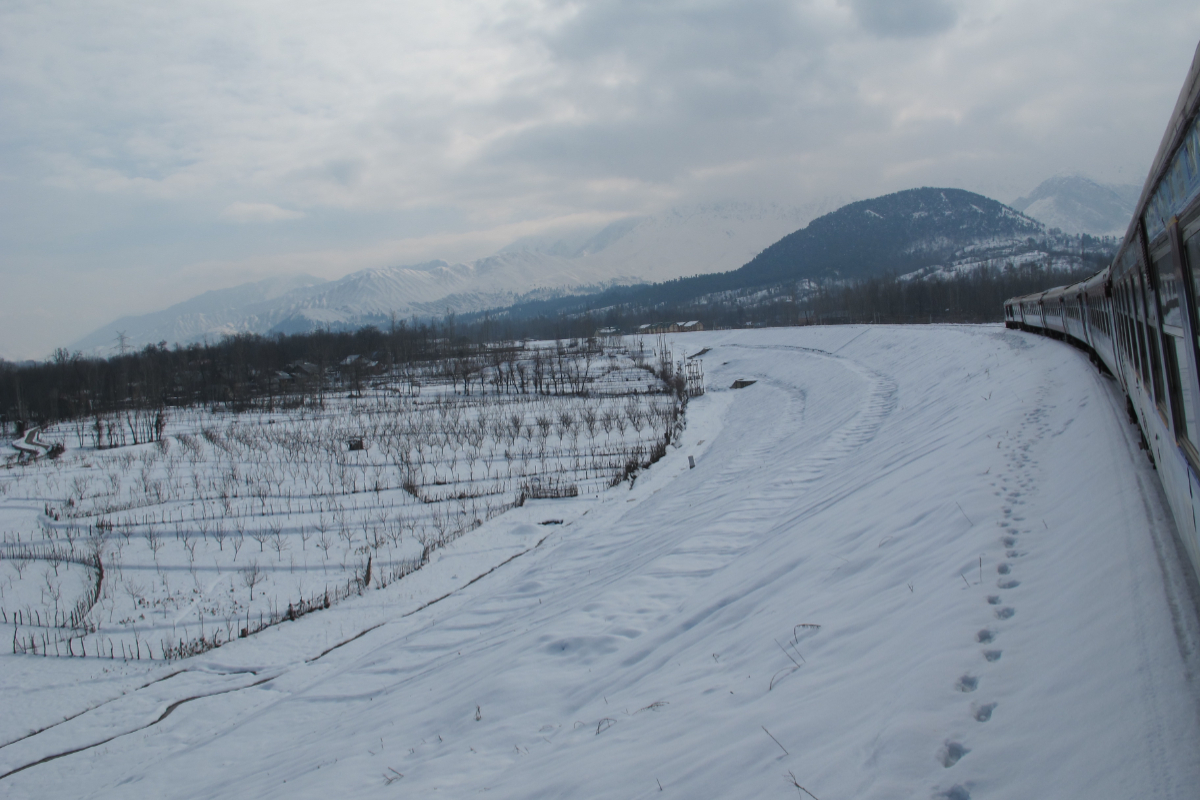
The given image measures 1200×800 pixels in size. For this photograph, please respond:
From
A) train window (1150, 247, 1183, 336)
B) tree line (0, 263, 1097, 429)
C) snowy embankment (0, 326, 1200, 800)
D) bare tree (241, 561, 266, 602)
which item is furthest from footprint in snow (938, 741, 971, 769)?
tree line (0, 263, 1097, 429)

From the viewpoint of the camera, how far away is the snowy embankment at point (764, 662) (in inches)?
125

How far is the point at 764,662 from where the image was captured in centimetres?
488

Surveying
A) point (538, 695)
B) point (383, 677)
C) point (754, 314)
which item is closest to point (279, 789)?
point (538, 695)

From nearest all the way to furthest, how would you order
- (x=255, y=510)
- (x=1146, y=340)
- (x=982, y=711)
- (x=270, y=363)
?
(x=982, y=711)
(x=1146, y=340)
(x=255, y=510)
(x=270, y=363)

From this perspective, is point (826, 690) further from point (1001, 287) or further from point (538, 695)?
point (1001, 287)

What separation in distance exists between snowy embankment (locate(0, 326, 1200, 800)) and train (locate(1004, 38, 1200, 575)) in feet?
2.00

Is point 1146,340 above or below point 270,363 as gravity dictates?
below

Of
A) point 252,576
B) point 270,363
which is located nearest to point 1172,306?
point 252,576

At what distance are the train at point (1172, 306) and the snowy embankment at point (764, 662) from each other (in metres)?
0.61

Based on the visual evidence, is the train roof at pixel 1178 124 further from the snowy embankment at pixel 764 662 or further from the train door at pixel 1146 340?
the snowy embankment at pixel 764 662

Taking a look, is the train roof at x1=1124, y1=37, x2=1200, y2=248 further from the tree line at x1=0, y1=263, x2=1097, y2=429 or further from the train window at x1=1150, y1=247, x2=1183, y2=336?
the tree line at x1=0, y1=263, x2=1097, y2=429

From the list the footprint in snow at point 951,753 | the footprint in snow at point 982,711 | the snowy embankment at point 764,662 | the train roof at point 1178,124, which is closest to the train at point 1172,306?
the train roof at point 1178,124

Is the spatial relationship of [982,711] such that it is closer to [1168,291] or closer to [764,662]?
[764,662]

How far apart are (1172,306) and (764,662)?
11.8ft
